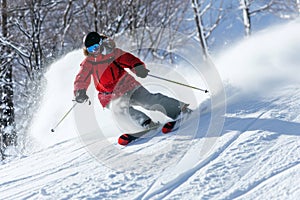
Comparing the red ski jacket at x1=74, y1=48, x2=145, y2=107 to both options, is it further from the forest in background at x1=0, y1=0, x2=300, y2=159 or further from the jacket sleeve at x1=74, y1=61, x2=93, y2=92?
the forest in background at x1=0, y1=0, x2=300, y2=159

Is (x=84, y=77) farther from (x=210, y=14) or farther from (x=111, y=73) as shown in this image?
(x=210, y=14)

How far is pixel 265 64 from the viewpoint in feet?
19.3

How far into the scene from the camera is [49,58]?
13.4m

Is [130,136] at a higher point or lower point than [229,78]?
lower

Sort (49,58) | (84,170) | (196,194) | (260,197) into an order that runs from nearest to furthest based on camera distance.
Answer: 1. (260,197)
2. (196,194)
3. (84,170)
4. (49,58)

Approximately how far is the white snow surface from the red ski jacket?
618 millimetres

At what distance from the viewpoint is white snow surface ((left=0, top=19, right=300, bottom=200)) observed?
275 centimetres

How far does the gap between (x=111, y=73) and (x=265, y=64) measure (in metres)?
2.80

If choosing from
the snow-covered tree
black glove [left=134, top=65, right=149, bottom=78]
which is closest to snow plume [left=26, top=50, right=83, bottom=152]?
black glove [left=134, top=65, right=149, bottom=78]

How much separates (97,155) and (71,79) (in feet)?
16.9

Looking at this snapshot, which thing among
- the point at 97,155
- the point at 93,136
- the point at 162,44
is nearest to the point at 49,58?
the point at 162,44

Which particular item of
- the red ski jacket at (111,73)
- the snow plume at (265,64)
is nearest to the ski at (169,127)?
the red ski jacket at (111,73)

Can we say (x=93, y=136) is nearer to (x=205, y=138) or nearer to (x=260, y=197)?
(x=205, y=138)

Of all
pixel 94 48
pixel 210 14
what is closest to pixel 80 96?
pixel 94 48
